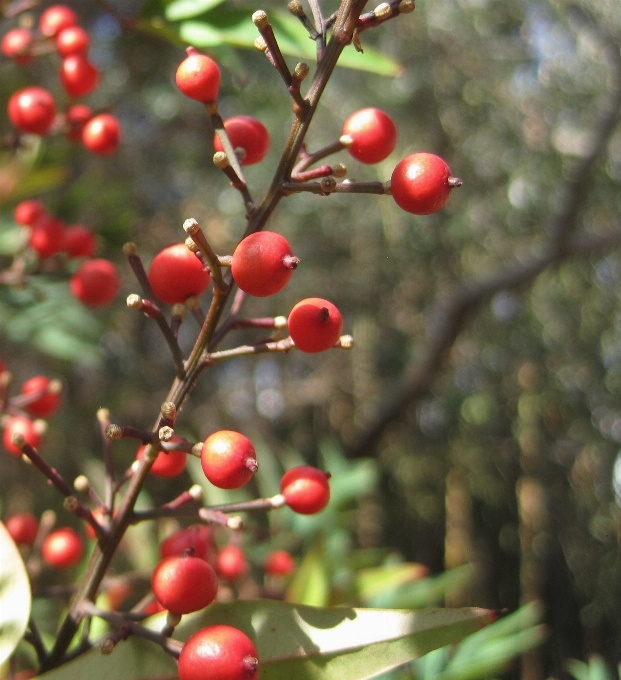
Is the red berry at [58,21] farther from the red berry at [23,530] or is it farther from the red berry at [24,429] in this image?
the red berry at [23,530]

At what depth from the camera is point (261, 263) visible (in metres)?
0.43

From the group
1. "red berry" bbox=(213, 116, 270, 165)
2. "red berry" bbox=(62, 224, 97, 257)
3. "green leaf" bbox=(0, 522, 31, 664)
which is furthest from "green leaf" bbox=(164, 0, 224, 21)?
"green leaf" bbox=(0, 522, 31, 664)

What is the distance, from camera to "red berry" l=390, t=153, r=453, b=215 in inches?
18.2

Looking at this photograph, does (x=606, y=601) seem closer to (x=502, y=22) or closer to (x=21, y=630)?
(x=21, y=630)

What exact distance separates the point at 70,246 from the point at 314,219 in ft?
6.30

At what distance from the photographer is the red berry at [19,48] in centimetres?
93

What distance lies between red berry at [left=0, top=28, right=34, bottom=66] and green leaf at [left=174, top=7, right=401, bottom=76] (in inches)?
11.8

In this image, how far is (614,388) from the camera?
73.7 inches

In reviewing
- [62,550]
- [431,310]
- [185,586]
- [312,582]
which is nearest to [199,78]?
[185,586]

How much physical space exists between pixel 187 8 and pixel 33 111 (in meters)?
0.30

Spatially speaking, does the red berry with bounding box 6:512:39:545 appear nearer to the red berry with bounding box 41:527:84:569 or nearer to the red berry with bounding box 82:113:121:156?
the red berry with bounding box 41:527:84:569

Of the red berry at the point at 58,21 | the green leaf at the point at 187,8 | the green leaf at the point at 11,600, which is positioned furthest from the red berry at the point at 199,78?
the red berry at the point at 58,21

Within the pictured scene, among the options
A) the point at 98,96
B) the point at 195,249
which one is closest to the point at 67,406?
the point at 98,96

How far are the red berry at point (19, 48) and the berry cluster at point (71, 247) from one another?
0.23 m
